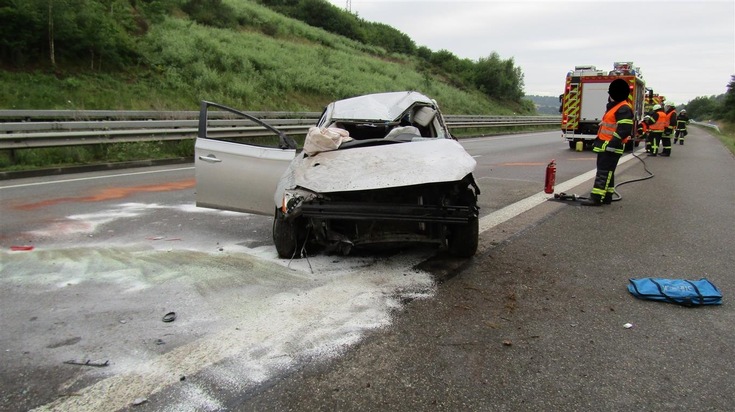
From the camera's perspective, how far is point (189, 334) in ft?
10.4

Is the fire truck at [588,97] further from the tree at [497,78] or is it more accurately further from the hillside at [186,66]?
the tree at [497,78]

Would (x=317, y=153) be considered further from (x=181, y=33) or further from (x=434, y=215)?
(x=181, y=33)

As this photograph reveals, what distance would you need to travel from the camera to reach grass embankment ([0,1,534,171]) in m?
13.0

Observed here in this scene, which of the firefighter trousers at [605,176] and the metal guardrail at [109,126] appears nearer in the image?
the firefighter trousers at [605,176]

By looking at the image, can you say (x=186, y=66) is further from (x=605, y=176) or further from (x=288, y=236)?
(x=288, y=236)

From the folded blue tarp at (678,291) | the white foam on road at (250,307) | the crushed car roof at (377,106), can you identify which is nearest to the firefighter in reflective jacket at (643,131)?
the crushed car roof at (377,106)

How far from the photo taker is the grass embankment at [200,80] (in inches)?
511

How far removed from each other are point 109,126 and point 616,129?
1080 centimetres

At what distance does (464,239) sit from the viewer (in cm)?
461

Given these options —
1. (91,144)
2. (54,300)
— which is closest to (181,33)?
(91,144)

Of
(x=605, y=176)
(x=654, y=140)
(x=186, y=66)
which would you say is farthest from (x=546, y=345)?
(x=186, y=66)

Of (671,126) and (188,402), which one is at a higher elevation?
(671,126)

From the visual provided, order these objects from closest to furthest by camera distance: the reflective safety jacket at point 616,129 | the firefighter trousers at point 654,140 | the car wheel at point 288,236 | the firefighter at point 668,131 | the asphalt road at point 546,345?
the asphalt road at point 546,345 < the car wheel at point 288,236 < the reflective safety jacket at point 616,129 < the firefighter trousers at point 654,140 < the firefighter at point 668,131

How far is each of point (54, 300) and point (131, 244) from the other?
150 centimetres
